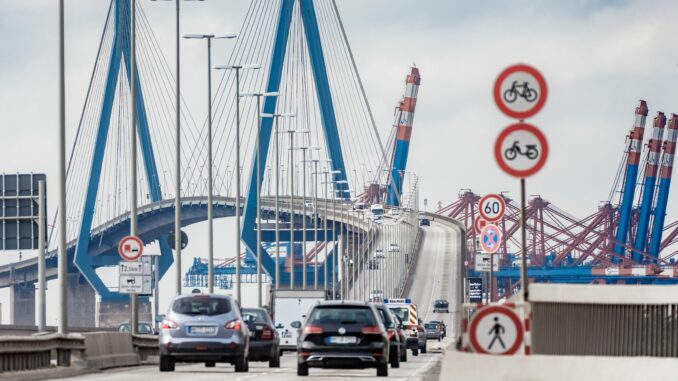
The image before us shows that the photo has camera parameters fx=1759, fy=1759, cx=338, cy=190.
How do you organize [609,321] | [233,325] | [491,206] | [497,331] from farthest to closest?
[491,206] → [233,325] → [609,321] → [497,331]

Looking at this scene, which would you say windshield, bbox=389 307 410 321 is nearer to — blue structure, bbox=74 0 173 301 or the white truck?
the white truck

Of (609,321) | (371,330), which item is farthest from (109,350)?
(609,321)

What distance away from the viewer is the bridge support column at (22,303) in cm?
18525

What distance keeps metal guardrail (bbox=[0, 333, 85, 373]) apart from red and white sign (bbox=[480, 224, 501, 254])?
27.0 feet

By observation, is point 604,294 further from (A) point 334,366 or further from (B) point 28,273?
(B) point 28,273

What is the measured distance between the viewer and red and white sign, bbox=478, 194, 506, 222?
111ft

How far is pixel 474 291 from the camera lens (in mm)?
61250

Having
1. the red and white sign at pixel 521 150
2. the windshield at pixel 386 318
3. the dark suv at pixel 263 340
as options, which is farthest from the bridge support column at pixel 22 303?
the red and white sign at pixel 521 150

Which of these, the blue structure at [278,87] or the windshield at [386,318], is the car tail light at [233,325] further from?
the blue structure at [278,87]

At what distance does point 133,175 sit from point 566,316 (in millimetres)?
25607

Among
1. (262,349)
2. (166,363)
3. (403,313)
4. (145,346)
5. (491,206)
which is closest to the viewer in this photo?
(491,206)

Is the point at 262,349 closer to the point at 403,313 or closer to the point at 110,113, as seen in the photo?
the point at 403,313

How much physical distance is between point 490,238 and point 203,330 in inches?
245

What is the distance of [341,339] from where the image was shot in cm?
3184
